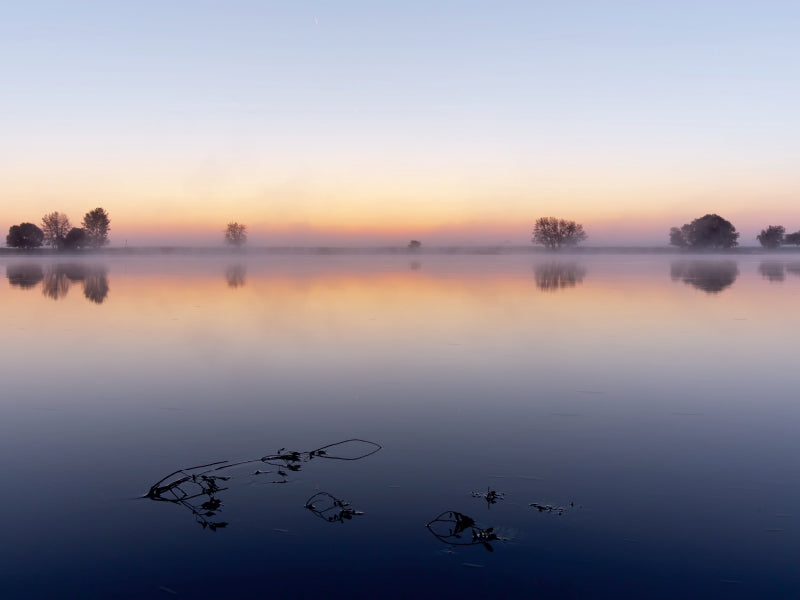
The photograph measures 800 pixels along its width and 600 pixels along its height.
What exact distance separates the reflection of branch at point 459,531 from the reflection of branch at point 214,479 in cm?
118

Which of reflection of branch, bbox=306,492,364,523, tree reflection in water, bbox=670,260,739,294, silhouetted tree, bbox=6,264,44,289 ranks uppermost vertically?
tree reflection in water, bbox=670,260,739,294

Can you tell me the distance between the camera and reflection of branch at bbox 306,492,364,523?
8066 millimetres

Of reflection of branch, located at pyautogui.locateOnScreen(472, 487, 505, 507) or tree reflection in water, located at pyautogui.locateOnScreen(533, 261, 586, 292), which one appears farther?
tree reflection in water, located at pyautogui.locateOnScreen(533, 261, 586, 292)

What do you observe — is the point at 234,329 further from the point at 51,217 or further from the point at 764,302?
the point at 51,217

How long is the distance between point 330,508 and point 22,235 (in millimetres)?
225929

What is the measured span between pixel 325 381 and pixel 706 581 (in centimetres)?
1114

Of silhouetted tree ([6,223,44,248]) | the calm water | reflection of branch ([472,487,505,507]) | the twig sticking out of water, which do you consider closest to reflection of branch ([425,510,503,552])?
the calm water

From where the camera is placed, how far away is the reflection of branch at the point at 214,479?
8383 mm

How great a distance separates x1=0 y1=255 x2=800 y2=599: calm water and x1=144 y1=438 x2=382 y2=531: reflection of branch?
0.05 meters

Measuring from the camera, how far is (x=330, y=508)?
8383 millimetres

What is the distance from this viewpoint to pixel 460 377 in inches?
653

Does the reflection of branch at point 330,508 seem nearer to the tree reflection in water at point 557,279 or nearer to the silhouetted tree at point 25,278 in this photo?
the tree reflection in water at point 557,279

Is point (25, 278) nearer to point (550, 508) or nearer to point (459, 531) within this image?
point (459, 531)

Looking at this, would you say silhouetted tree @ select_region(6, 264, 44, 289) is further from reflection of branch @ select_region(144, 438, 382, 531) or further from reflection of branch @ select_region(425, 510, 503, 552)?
reflection of branch @ select_region(425, 510, 503, 552)
